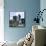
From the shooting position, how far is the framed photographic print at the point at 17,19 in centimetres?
575

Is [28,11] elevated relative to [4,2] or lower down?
lower down

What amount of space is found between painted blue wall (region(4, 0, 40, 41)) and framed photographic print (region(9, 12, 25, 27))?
0.50 feet

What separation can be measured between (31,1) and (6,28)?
61.3 inches

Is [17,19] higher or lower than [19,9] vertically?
lower

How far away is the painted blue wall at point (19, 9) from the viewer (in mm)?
5715

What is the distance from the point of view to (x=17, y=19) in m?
5.78

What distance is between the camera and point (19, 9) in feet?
18.9

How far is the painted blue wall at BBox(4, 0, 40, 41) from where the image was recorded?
18.7 ft

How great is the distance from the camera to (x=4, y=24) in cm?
571

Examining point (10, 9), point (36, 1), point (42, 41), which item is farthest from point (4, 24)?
point (42, 41)

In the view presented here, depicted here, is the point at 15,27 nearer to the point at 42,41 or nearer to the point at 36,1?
the point at 36,1

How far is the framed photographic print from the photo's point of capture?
5746mm

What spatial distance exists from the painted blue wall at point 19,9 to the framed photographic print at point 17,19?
15cm

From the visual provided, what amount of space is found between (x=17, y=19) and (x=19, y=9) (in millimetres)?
433
